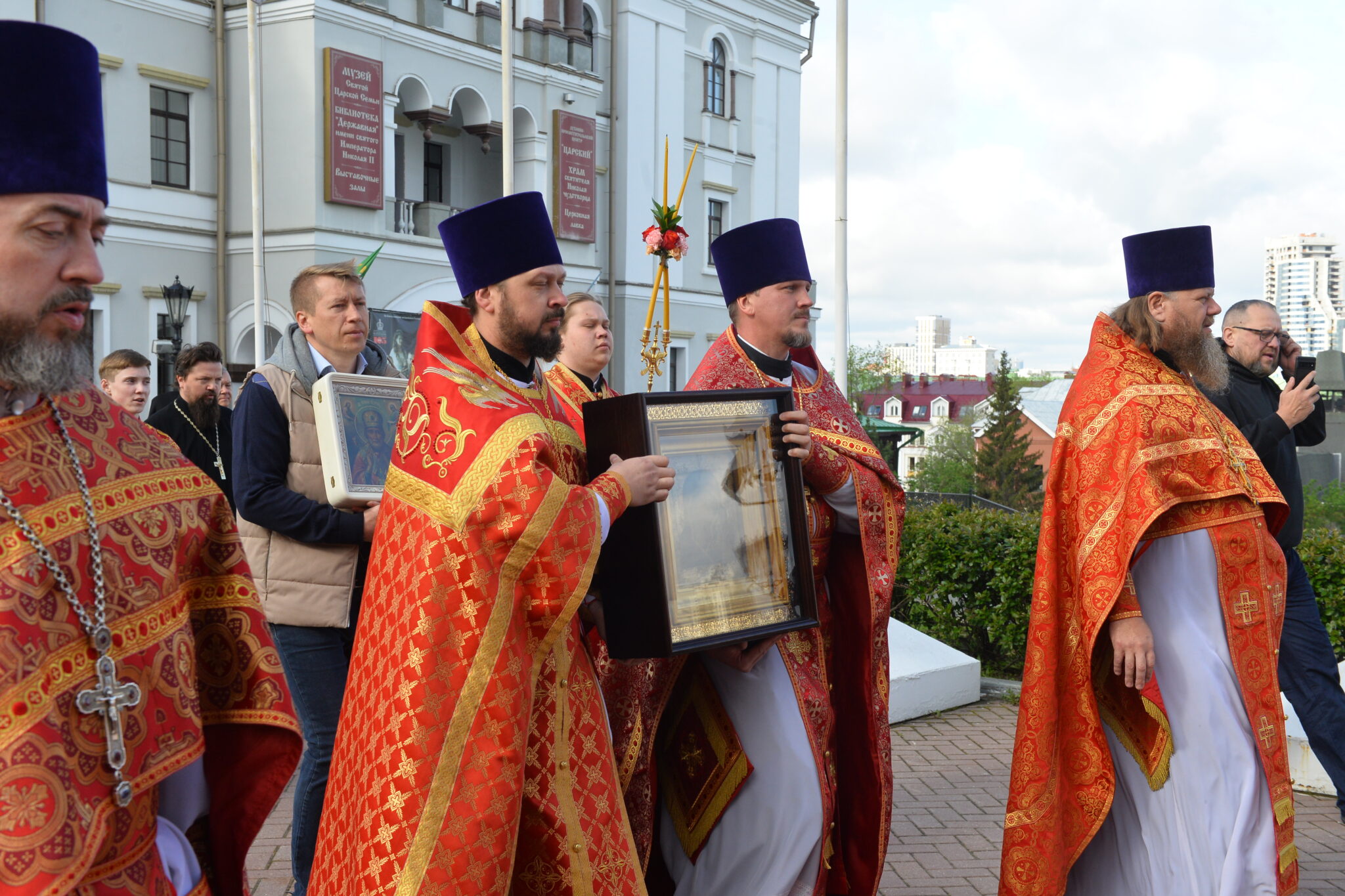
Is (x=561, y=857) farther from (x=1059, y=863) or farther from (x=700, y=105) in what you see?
(x=700, y=105)

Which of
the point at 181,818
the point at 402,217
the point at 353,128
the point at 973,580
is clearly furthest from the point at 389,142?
the point at 181,818

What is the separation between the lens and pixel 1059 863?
414 centimetres

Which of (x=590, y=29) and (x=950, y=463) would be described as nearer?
(x=590, y=29)

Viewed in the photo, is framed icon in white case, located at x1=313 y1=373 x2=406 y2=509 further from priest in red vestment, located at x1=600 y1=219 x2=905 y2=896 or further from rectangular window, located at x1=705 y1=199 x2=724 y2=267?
rectangular window, located at x1=705 y1=199 x2=724 y2=267

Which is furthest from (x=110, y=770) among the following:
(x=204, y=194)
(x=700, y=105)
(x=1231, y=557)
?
(x=700, y=105)

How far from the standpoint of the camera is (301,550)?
416 cm

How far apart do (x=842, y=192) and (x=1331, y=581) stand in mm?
5053

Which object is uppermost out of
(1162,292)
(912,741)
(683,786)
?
(1162,292)

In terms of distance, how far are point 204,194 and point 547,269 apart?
2226 centimetres

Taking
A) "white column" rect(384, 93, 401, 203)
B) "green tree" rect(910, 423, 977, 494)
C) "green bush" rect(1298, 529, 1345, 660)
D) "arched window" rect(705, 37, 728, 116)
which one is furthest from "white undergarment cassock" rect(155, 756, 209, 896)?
"green tree" rect(910, 423, 977, 494)

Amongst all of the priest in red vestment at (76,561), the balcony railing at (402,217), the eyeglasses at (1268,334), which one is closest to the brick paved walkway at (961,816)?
the eyeglasses at (1268,334)

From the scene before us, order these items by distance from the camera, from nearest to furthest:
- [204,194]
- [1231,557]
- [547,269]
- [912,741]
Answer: [547,269] < [1231,557] < [912,741] < [204,194]

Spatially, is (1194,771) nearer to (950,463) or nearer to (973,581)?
(973,581)

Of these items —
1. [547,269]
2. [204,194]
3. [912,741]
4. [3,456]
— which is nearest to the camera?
[3,456]
